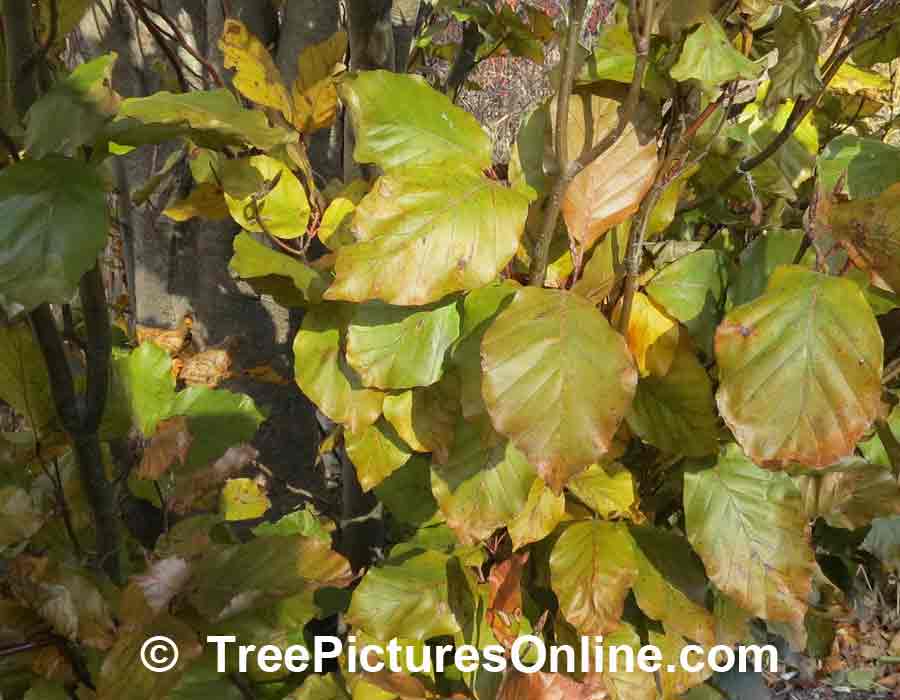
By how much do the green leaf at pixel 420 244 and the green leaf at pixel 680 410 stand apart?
232 millimetres

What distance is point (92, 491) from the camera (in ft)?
2.48

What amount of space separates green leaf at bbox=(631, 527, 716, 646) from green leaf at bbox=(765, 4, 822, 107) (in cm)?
46

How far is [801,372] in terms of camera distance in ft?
1.91

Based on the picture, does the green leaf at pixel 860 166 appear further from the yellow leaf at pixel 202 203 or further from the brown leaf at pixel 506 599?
the yellow leaf at pixel 202 203

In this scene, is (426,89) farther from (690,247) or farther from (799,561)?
(799,561)

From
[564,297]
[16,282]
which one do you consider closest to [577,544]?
[564,297]

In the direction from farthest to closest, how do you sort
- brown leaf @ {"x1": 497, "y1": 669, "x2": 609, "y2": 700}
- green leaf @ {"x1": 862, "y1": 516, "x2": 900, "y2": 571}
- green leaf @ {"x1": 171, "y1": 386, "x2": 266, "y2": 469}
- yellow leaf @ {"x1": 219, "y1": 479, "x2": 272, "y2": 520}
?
green leaf @ {"x1": 862, "y1": 516, "x2": 900, "y2": 571} < yellow leaf @ {"x1": 219, "y1": 479, "x2": 272, "y2": 520} < green leaf @ {"x1": 171, "y1": 386, "x2": 266, "y2": 469} < brown leaf @ {"x1": 497, "y1": 669, "x2": 609, "y2": 700}

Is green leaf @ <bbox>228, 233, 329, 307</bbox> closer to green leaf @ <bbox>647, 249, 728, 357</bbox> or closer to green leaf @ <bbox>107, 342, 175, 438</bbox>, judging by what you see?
green leaf @ <bbox>107, 342, 175, 438</bbox>

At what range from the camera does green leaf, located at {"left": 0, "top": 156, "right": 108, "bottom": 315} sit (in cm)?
46

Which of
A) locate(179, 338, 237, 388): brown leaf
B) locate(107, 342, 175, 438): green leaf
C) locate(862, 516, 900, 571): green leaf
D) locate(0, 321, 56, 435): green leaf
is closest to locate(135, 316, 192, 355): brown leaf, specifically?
locate(179, 338, 237, 388): brown leaf

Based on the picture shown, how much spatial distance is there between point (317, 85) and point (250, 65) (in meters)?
0.10

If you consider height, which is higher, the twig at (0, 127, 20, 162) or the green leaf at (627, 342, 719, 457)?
Result: the twig at (0, 127, 20, 162)

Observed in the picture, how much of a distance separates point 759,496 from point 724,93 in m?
0.38

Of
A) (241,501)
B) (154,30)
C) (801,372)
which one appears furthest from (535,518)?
(154,30)
